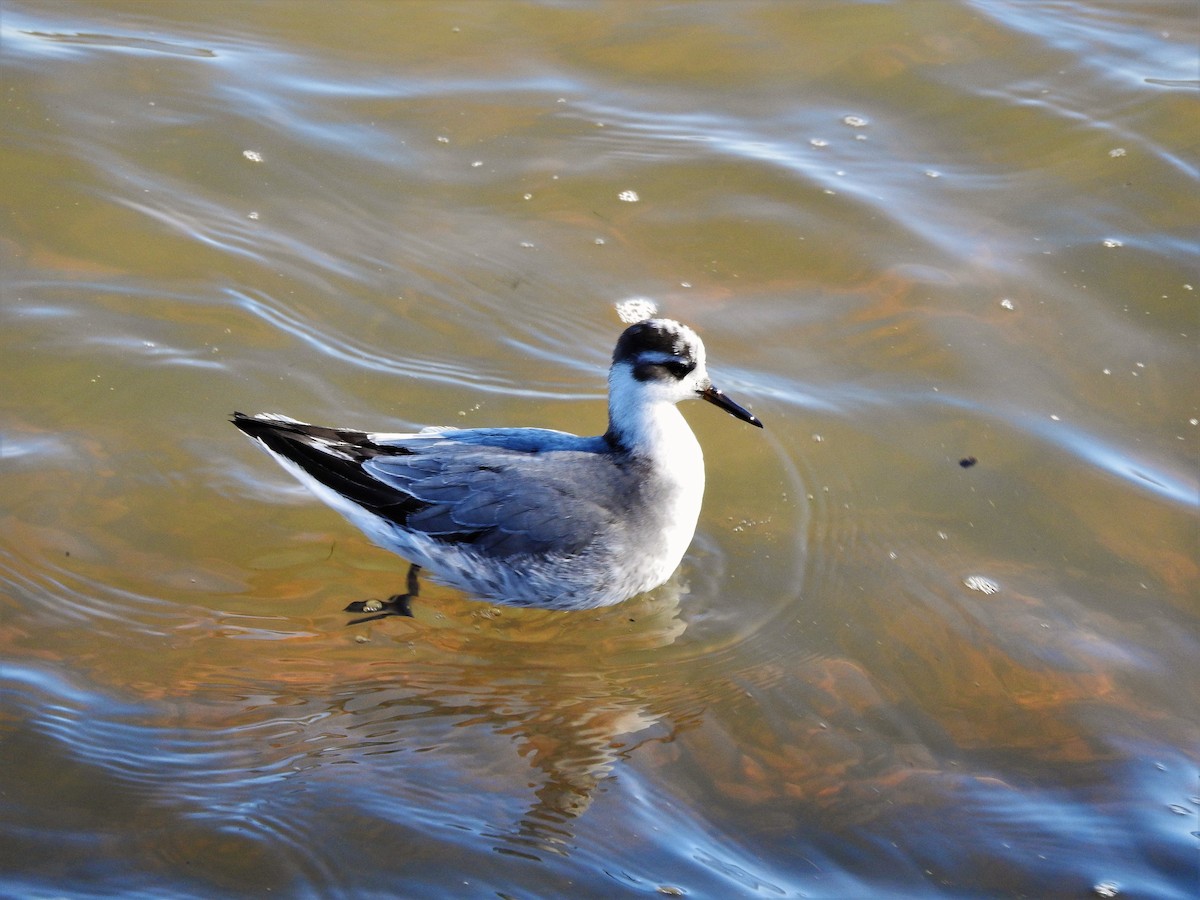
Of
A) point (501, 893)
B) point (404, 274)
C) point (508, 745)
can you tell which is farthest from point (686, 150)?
point (501, 893)

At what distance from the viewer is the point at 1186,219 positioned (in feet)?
24.7

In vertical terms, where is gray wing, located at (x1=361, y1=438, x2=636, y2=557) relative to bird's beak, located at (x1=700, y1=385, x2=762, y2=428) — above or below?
below

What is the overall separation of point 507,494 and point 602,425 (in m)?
1.21

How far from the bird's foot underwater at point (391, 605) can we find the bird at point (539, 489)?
0.03 feet

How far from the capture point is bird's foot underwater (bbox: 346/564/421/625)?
213 inches

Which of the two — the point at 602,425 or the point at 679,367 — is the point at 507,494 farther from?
the point at 602,425

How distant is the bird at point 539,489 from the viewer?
529 cm

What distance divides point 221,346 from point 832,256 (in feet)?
11.4

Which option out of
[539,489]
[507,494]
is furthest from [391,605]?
[539,489]

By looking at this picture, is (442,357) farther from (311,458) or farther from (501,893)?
(501,893)

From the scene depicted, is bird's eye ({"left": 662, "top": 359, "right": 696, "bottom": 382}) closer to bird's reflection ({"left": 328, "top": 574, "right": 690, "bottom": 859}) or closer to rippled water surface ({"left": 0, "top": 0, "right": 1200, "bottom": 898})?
rippled water surface ({"left": 0, "top": 0, "right": 1200, "bottom": 898})

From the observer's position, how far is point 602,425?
6.42 m

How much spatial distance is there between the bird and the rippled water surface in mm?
275

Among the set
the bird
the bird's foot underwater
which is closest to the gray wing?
the bird
